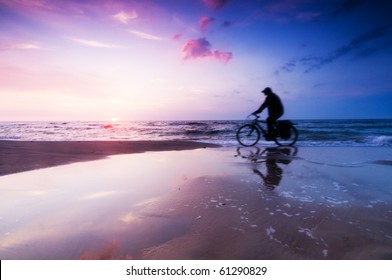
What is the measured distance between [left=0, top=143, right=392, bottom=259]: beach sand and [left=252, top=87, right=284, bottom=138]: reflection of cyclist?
4.72 m

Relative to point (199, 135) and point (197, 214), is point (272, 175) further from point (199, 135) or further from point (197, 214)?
point (199, 135)

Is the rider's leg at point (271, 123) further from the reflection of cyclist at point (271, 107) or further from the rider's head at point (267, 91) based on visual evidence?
the rider's head at point (267, 91)

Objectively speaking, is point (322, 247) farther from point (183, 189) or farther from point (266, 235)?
point (183, 189)

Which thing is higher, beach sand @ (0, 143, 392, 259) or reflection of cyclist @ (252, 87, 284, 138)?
reflection of cyclist @ (252, 87, 284, 138)

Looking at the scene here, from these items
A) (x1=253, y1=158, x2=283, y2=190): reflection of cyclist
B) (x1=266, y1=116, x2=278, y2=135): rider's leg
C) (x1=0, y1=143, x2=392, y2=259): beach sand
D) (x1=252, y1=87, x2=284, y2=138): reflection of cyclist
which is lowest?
(x1=0, y1=143, x2=392, y2=259): beach sand

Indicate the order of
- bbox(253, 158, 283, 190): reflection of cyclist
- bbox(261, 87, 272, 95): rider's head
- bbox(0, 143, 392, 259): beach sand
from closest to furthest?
bbox(0, 143, 392, 259): beach sand
bbox(253, 158, 283, 190): reflection of cyclist
bbox(261, 87, 272, 95): rider's head

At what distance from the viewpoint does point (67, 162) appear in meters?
6.24

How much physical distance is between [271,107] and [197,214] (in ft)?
24.1

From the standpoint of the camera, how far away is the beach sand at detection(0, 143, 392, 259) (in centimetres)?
215

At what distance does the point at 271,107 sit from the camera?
9.41 meters

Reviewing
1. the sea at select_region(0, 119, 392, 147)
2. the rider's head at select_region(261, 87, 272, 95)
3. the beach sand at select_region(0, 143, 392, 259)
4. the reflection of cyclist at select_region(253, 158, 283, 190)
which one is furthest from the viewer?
the sea at select_region(0, 119, 392, 147)

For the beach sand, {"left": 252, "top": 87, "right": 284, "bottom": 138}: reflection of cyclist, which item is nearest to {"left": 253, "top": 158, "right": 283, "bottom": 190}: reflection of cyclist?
the beach sand

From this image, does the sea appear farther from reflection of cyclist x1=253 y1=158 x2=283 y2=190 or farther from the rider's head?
reflection of cyclist x1=253 y1=158 x2=283 y2=190
